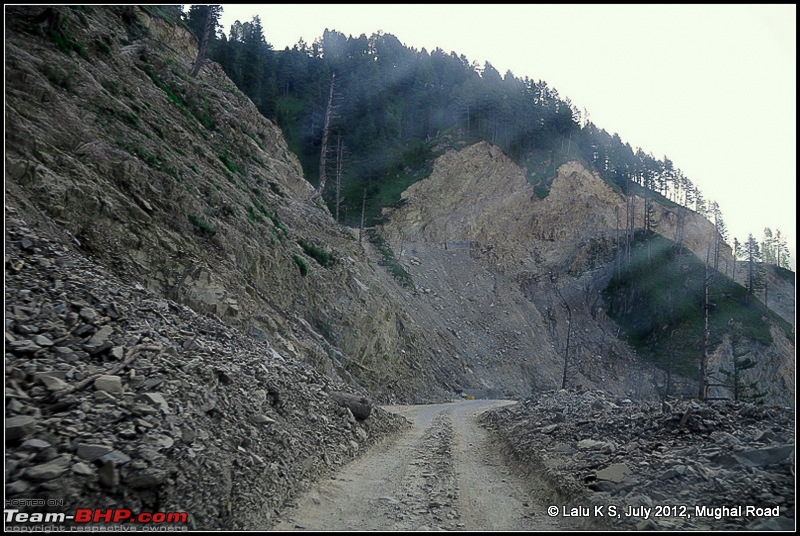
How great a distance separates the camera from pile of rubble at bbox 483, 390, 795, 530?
5.29 m

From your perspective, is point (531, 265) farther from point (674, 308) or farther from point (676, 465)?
point (676, 465)

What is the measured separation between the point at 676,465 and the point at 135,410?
7486 mm

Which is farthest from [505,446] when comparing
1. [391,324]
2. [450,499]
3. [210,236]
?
[391,324]

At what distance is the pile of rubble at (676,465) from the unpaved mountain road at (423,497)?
580mm

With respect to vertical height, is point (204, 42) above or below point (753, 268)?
above

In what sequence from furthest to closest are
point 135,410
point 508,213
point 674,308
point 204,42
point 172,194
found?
point 508,213, point 674,308, point 204,42, point 172,194, point 135,410

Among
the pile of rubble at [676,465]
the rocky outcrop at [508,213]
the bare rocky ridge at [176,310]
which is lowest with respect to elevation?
the pile of rubble at [676,465]

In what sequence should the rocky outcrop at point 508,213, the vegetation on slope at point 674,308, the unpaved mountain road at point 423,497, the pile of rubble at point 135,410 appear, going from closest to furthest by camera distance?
the pile of rubble at point 135,410, the unpaved mountain road at point 423,497, the vegetation on slope at point 674,308, the rocky outcrop at point 508,213

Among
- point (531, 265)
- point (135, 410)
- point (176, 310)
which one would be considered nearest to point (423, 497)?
point (135, 410)

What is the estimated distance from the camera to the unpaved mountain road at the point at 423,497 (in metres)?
5.79

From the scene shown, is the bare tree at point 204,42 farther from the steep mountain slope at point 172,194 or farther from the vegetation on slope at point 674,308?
the vegetation on slope at point 674,308

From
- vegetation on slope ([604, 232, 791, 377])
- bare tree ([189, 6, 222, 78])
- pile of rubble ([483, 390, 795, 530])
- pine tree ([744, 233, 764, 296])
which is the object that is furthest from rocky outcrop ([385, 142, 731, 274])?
pile of rubble ([483, 390, 795, 530])

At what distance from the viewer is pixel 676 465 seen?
6387 millimetres

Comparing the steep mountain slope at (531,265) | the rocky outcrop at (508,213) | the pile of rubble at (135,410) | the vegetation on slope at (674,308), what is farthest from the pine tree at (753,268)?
the pile of rubble at (135,410)
